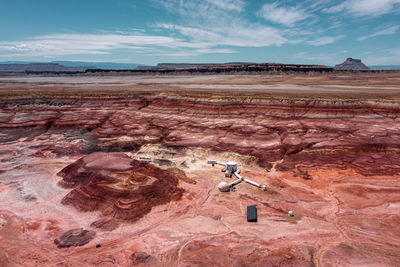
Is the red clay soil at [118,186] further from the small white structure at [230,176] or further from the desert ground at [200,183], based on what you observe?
the small white structure at [230,176]

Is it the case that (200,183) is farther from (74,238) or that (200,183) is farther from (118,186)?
(74,238)

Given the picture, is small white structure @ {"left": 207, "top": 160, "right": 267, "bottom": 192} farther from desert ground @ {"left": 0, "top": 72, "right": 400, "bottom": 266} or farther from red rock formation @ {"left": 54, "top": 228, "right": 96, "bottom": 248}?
red rock formation @ {"left": 54, "top": 228, "right": 96, "bottom": 248}

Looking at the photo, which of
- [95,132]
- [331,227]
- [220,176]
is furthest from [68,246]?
[95,132]

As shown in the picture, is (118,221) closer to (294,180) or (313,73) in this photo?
(294,180)

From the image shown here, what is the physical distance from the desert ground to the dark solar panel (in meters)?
0.57

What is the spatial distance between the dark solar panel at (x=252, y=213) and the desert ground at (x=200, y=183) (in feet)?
1.86

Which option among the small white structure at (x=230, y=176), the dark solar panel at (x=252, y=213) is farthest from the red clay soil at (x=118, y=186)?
the dark solar panel at (x=252, y=213)

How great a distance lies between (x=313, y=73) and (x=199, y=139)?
157882 millimetres

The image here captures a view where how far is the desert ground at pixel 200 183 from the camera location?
17141 millimetres

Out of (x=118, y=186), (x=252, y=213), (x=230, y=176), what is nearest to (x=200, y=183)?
(x=230, y=176)

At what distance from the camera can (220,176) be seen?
1153 inches

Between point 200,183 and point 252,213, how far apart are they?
8457 millimetres

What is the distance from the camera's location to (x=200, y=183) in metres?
27.5

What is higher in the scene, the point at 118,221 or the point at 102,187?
the point at 102,187
